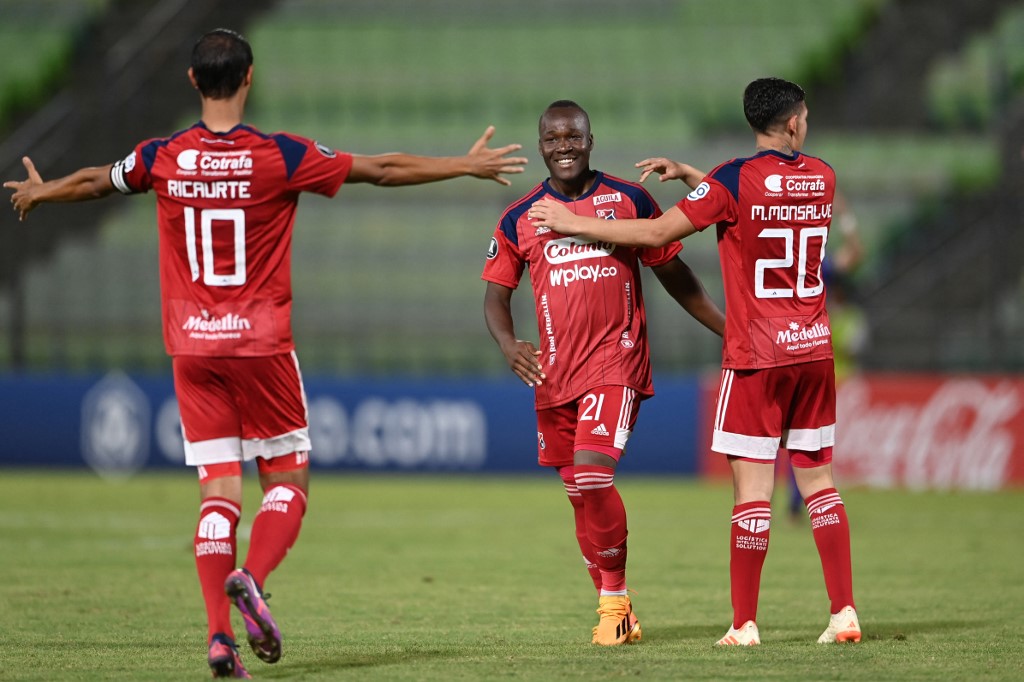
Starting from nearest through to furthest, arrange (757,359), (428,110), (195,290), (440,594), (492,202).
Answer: (195,290)
(757,359)
(440,594)
(492,202)
(428,110)

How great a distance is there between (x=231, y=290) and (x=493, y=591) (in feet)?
10.2

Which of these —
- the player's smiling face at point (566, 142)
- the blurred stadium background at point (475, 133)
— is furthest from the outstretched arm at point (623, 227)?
the blurred stadium background at point (475, 133)

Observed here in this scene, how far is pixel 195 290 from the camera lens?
17.9 ft

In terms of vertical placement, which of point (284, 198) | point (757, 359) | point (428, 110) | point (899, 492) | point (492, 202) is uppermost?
point (428, 110)

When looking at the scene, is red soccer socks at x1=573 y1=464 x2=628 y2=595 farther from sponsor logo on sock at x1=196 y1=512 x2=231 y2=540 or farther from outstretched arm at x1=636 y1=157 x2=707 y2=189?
sponsor logo on sock at x1=196 y1=512 x2=231 y2=540

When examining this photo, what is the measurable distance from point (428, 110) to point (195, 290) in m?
16.0

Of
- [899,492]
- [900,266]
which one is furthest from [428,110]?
[899,492]

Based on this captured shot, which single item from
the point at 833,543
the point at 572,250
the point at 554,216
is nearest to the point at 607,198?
the point at 572,250

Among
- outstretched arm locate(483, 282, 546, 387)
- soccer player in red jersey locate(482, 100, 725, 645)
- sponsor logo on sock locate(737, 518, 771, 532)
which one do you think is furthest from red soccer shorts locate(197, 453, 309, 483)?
sponsor logo on sock locate(737, 518, 771, 532)

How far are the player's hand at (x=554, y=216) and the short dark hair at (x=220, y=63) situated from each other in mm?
1396

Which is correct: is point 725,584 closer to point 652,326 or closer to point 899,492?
point 899,492

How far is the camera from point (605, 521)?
20.4 feet

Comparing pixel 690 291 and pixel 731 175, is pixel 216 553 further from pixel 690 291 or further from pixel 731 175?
pixel 731 175

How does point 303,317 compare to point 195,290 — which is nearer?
point 195,290
